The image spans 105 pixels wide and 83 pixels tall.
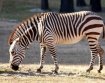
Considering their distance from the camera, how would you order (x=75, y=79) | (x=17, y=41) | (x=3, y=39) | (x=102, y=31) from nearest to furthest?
(x=75, y=79)
(x=17, y=41)
(x=102, y=31)
(x=3, y=39)

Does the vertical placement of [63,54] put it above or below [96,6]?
below

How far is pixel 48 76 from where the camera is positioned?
14.4 m

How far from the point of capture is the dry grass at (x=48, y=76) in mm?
13531

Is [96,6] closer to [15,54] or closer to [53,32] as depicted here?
[53,32]

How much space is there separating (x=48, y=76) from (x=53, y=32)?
1.59m

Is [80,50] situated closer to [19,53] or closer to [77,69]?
[77,69]

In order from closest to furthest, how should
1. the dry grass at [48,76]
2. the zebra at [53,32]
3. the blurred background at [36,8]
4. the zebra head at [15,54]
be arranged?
1. the dry grass at [48,76]
2. the zebra head at [15,54]
3. the zebra at [53,32]
4. the blurred background at [36,8]

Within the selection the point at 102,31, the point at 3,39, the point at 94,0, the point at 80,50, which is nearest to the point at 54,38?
the point at 102,31

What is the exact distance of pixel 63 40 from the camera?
15.7 metres

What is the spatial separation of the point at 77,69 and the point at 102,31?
1.44 metres

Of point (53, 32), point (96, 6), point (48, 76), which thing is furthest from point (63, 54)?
point (96, 6)

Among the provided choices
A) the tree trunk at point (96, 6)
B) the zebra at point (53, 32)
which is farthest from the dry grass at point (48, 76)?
the tree trunk at point (96, 6)

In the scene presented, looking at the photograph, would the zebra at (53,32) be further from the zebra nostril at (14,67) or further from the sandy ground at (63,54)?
the sandy ground at (63,54)

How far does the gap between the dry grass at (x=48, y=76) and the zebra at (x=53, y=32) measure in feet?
1.01
